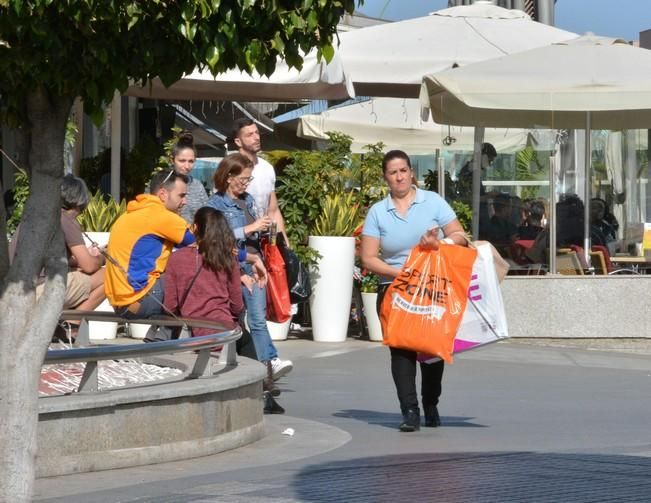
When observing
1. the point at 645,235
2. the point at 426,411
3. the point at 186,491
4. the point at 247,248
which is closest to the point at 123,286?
the point at 247,248

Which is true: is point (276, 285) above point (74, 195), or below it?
below

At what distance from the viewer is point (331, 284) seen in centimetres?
1433

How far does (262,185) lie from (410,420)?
120 inches

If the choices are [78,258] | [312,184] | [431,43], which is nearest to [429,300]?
[78,258]

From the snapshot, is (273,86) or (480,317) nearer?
(480,317)

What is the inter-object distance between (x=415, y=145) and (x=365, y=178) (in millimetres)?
8296

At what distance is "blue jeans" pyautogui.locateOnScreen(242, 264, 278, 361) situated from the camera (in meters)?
10.2

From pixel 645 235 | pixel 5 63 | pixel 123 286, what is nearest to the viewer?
pixel 5 63

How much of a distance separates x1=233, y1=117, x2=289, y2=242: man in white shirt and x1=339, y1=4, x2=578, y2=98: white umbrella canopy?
5.50m

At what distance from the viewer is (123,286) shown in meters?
10.2

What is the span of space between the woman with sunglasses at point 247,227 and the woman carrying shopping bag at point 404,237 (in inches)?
39.6

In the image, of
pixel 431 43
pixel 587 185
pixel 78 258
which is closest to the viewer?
pixel 78 258

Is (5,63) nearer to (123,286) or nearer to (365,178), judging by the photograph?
(123,286)

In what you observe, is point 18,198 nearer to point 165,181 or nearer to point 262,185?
point 262,185
